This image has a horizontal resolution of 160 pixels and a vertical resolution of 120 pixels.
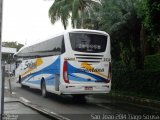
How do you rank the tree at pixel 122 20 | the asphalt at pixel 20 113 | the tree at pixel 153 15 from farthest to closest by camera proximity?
the tree at pixel 122 20 < the tree at pixel 153 15 < the asphalt at pixel 20 113

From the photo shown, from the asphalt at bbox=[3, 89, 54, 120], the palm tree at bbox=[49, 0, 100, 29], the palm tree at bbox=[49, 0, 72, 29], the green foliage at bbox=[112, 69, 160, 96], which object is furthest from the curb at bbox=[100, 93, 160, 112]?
the palm tree at bbox=[49, 0, 72, 29]

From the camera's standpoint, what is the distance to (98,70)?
18.2 metres

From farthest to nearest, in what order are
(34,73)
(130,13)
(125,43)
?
(125,43)
(34,73)
(130,13)

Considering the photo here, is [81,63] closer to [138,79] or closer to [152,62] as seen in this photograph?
[138,79]

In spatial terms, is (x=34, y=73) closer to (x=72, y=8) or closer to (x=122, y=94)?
(x=122, y=94)

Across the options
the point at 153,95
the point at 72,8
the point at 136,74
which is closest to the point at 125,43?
the point at 136,74

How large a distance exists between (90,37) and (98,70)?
1.68 m

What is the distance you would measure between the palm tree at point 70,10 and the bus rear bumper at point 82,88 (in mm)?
14422

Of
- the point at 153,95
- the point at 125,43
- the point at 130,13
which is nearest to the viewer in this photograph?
the point at 153,95

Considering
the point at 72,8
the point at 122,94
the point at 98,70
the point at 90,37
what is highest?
the point at 72,8

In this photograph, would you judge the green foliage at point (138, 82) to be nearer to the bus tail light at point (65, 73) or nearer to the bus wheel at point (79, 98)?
the bus wheel at point (79, 98)

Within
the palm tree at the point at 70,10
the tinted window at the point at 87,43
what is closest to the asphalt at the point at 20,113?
the tinted window at the point at 87,43

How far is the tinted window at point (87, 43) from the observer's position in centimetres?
1781

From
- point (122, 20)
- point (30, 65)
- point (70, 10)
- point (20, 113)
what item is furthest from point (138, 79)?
point (70, 10)
